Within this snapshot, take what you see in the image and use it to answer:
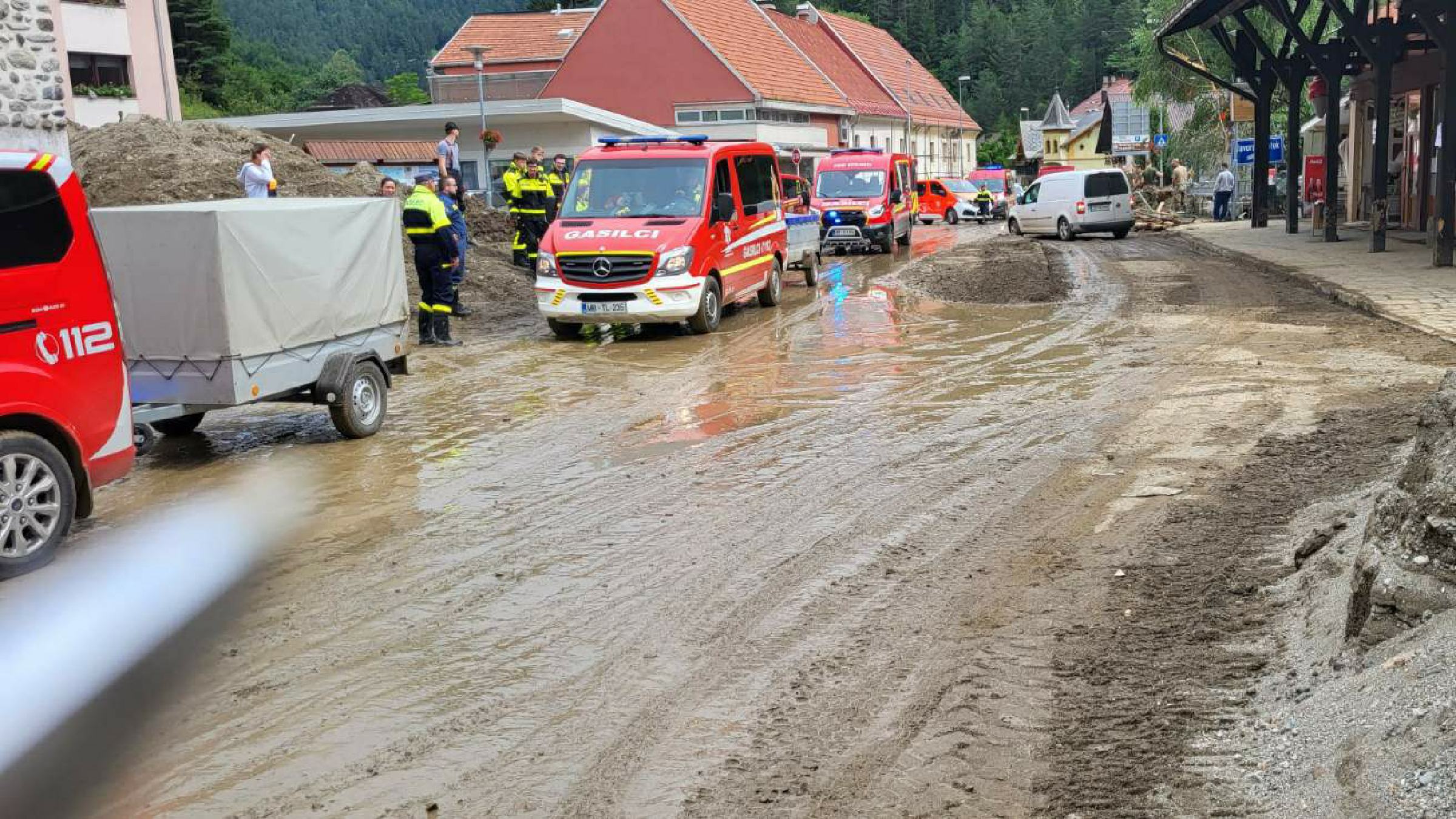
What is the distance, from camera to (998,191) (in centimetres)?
5859

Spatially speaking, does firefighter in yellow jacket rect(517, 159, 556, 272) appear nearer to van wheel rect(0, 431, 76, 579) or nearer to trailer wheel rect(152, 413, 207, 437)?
trailer wheel rect(152, 413, 207, 437)

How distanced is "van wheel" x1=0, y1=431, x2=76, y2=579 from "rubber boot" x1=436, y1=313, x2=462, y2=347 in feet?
27.2

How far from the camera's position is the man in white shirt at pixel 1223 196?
41.3 meters

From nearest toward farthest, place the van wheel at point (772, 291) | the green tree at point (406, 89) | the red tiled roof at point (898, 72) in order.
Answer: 1. the van wheel at point (772, 291)
2. the red tiled roof at point (898, 72)
3. the green tree at point (406, 89)

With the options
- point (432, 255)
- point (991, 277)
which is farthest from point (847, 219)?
point (432, 255)

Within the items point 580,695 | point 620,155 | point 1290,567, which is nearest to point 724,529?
point 580,695

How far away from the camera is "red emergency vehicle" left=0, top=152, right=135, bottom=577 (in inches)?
266

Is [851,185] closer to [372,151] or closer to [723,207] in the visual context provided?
[723,207]

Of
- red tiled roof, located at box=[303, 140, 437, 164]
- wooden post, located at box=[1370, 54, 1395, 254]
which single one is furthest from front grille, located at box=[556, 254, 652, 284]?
red tiled roof, located at box=[303, 140, 437, 164]

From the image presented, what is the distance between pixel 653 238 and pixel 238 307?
7220 mm

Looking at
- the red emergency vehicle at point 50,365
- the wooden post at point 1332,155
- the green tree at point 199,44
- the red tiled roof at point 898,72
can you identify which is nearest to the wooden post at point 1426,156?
the wooden post at point 1332,155

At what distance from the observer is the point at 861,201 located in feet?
96.8

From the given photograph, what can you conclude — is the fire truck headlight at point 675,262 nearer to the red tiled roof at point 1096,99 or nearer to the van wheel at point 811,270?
the van wheel at point 811,270

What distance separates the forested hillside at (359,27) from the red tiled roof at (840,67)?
57689mm
